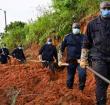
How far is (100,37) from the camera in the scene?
31.9 feet

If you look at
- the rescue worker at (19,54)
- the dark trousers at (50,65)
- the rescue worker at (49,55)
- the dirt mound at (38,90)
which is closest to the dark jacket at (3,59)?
the rescue worker at (19,54)

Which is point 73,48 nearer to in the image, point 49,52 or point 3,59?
point 49,52

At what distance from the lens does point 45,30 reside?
31.8 meters

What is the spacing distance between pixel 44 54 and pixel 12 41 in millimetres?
26445

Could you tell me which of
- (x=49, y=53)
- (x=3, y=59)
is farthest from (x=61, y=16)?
(x=49, y=53)

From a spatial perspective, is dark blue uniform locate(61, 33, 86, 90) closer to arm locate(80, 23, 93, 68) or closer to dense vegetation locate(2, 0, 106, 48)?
arm locate(80, 23, 93, 68)

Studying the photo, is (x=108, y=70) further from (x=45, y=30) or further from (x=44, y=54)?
(x=45, y=30)

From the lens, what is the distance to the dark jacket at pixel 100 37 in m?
9.70

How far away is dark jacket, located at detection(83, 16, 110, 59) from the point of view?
31.8ft

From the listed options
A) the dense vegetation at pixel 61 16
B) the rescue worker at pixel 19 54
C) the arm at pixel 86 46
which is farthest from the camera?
the rescue worker at pixel 19 54

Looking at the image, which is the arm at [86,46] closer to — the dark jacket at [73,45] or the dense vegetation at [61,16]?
the dark jacket at [73,45]

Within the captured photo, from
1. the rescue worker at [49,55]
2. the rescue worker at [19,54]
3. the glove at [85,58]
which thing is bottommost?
the rescue worker at [19,54]

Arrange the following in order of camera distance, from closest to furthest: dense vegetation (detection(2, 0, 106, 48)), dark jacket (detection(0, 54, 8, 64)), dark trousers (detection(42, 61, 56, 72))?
dark trousers (detection(42, 61, 56, 72))
dense vegetation (detection(2, 0, 106, 48))
dark jacket (detection(0, 54, 8, 64))

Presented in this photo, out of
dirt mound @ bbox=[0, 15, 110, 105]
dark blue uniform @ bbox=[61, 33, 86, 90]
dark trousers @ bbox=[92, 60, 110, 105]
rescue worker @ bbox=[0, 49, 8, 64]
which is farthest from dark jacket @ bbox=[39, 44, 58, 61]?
dark trousers @ bbox=[92, 60, 110, 105]
